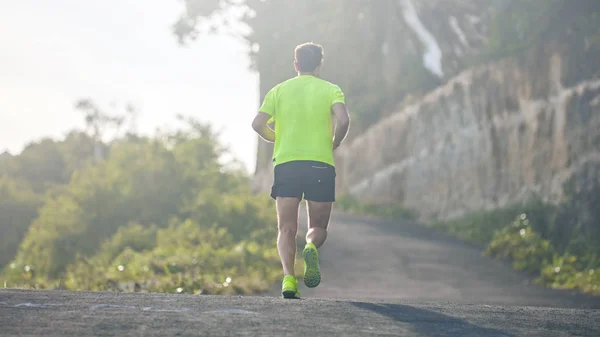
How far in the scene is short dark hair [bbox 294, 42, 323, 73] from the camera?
8547 millimetres

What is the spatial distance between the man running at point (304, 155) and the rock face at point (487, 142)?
1389 cm

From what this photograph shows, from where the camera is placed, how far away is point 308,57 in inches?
337

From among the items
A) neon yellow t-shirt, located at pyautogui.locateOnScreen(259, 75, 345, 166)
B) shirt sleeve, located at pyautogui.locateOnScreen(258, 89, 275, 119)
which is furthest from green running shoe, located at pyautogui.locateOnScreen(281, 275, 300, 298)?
shirt sleeve, located at pyautogui.locateOnScreen(258, 89, 275, 119)

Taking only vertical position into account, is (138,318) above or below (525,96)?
below

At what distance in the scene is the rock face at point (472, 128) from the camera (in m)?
22.8

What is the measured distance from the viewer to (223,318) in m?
6.28

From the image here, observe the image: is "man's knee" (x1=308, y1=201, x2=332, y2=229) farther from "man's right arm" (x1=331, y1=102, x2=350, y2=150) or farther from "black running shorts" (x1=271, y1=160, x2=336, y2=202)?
"man's right arm" (x1=331, y1=102, x2=350, y2=150)

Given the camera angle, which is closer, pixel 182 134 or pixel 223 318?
pixel 223 318

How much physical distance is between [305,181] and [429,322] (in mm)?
2008

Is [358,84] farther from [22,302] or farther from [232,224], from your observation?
[22,302]

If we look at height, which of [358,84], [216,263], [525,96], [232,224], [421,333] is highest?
[358,84]

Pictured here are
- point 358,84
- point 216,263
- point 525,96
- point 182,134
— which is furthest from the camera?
point 358,84

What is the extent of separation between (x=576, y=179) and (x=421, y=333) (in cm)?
1641

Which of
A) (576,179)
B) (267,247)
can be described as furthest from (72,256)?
(576,179)
